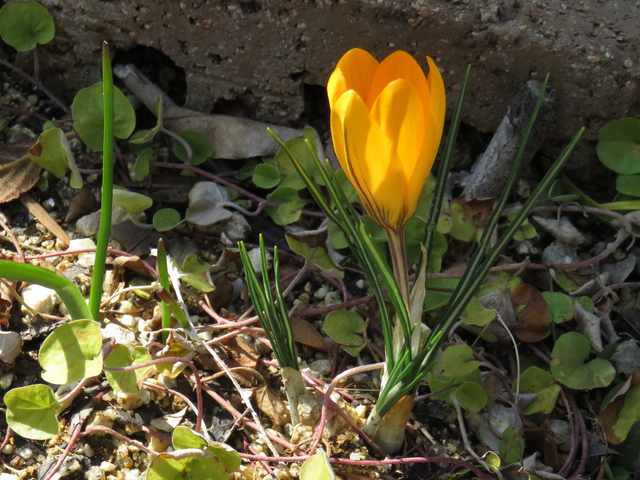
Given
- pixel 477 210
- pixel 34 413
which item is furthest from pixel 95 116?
pixel 477 210

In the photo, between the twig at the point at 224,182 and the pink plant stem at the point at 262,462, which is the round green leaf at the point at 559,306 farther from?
the pink plant stem at the point at 262,462

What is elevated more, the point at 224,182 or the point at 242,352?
the point at 224,182

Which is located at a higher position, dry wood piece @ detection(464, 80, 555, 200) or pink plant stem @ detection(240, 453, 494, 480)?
dry wood piece @ detection(464, 80, 555, 200)

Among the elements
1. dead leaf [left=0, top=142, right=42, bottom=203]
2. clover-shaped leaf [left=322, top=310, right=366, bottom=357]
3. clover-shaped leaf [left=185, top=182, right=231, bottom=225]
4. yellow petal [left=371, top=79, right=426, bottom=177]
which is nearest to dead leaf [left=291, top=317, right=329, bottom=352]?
clover-shaped leaf [left=322, top=310, right=366, bottom=357]

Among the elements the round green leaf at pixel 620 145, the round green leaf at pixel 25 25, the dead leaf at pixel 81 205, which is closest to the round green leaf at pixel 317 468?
the dead leaf at pixel 81 205

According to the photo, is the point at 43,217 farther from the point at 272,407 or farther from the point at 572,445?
the point at 572,445

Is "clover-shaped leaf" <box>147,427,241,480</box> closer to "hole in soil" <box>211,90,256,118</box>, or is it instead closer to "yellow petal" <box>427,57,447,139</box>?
"yellow petal" <box>427,57,447,139</box>

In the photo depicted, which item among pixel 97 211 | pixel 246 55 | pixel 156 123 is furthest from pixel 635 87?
pixel 97 211
